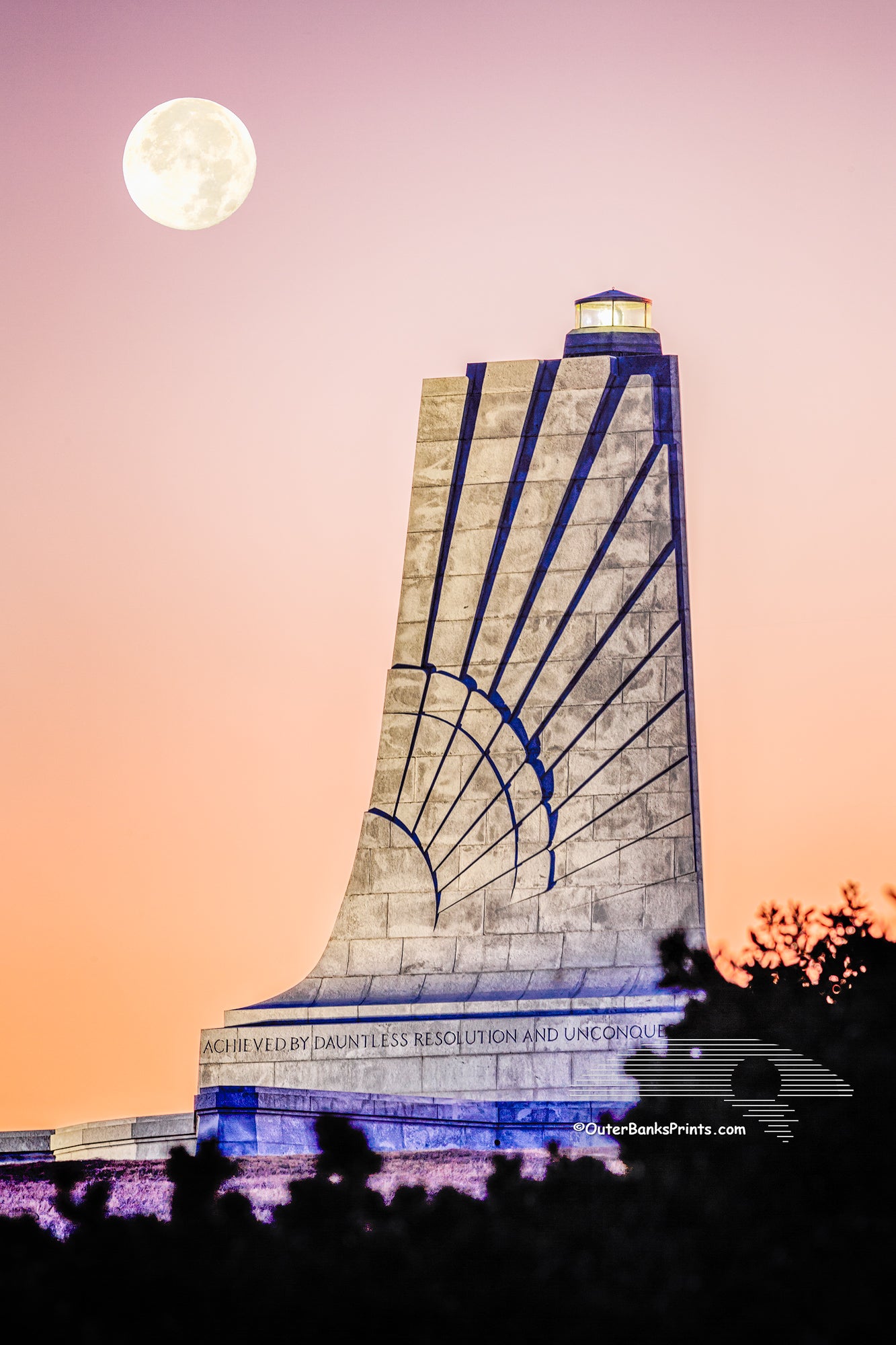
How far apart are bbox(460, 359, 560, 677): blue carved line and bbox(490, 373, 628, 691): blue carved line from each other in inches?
15.9

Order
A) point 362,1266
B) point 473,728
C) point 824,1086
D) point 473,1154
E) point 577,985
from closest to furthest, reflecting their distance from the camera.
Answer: point 362,1266, point 824,1086, point 473,1154, point 577,985, point 473,728

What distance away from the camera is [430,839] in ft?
83.0

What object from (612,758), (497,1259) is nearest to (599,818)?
(612,758)

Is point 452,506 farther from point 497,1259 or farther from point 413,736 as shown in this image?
point 497,1259

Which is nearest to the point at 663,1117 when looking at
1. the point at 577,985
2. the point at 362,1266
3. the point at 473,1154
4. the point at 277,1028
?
the point at 473,1154

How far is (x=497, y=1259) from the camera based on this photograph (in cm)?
1226

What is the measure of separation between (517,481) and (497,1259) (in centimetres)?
1460

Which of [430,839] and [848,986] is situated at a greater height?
[430,839]

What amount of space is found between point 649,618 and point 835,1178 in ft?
37.1

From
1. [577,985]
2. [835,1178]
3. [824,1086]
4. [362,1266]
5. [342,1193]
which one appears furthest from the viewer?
[577,985]

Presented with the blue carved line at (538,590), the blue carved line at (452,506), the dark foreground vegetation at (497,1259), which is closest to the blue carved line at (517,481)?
the blue carved line at (538,590)

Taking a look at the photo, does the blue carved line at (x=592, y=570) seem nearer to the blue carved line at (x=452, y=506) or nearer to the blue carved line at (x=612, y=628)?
the blue carved line at (x=612, y=628)

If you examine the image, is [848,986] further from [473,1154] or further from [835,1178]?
[835,1178]

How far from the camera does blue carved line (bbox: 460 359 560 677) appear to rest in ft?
84.3
